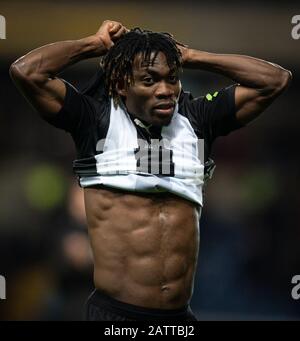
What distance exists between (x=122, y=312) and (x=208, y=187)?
99.5 inches

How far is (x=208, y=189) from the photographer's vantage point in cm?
526

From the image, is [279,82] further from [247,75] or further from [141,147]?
[141,147]

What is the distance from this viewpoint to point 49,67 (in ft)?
8.97

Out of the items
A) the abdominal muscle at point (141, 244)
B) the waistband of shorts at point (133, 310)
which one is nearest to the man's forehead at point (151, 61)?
the abdominal muscle at point (141, 244)

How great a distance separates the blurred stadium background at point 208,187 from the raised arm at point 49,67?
185 centimetres

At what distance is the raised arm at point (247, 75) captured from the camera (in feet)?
9.26

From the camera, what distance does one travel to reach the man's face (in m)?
2.73

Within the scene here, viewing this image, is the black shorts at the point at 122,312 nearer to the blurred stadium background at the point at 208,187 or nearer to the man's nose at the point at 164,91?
the man's nose at the point at 164,91
